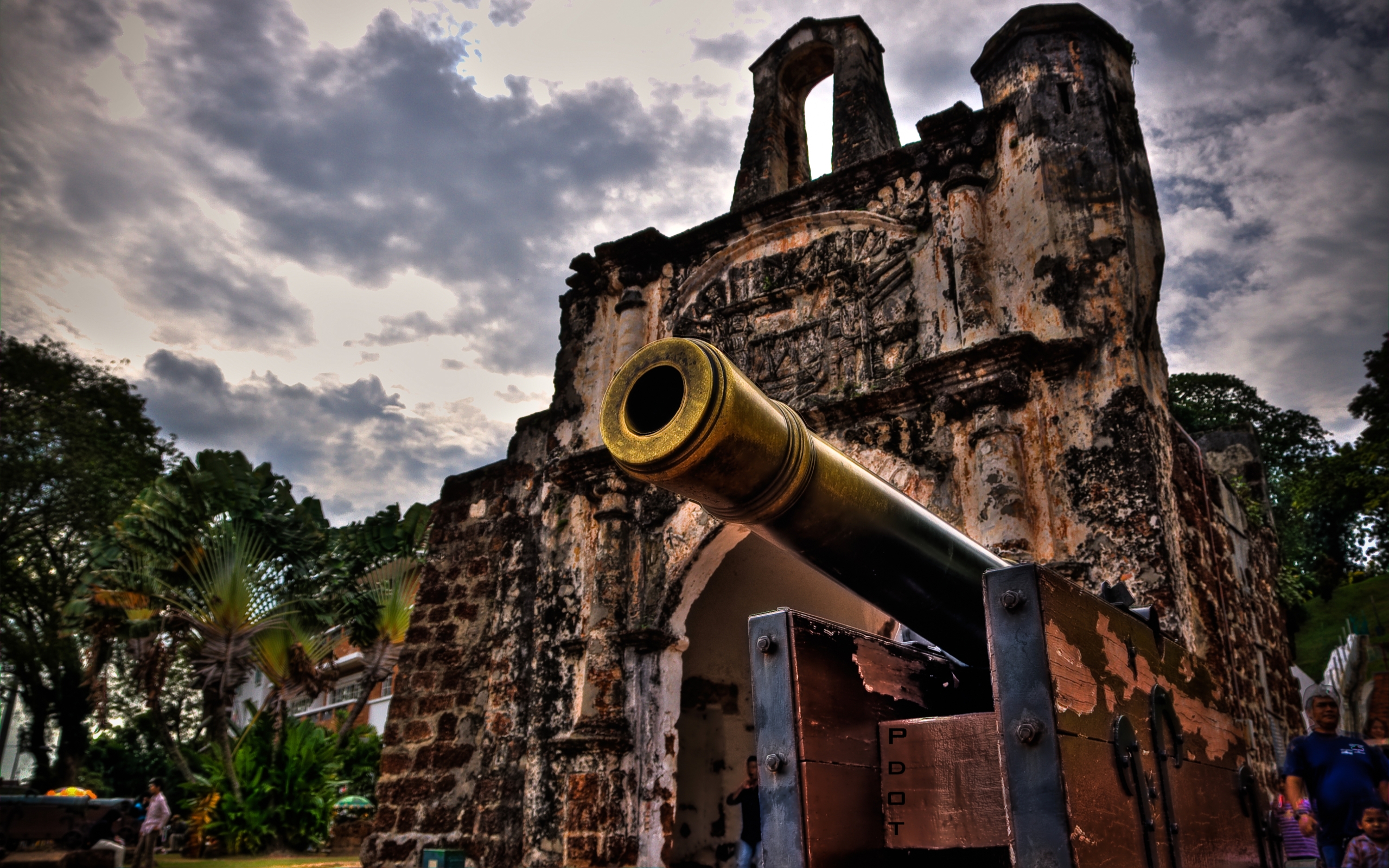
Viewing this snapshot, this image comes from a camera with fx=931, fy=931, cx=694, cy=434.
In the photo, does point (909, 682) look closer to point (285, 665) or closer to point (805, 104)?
point (805, 104)

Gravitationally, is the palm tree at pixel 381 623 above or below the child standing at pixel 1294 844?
above

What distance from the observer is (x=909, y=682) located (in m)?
2.56

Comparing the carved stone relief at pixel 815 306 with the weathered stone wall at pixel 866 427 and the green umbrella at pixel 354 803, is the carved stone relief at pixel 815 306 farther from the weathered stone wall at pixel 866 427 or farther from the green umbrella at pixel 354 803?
the green umbrella at pixel 354 803

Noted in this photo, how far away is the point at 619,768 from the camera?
6.37m

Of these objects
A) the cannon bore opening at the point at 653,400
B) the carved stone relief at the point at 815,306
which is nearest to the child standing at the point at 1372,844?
the cannon bore opening at the point at 653,400

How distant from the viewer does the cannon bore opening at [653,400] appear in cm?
233

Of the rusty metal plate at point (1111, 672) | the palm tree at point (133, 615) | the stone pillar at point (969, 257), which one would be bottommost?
the rusty metal plate at point (1111, 672)

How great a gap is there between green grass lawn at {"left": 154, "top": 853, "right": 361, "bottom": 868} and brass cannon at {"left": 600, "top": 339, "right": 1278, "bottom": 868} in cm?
935

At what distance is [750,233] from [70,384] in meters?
18.9

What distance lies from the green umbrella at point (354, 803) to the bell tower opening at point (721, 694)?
29.1ft

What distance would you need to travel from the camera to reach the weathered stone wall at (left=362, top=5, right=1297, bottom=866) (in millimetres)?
5418

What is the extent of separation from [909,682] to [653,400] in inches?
41.5

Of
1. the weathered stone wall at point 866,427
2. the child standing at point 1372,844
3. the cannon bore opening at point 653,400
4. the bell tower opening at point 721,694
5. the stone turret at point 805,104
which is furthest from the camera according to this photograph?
the bell tower opening at point 721,694

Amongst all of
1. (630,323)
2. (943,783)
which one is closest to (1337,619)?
(630,323)
